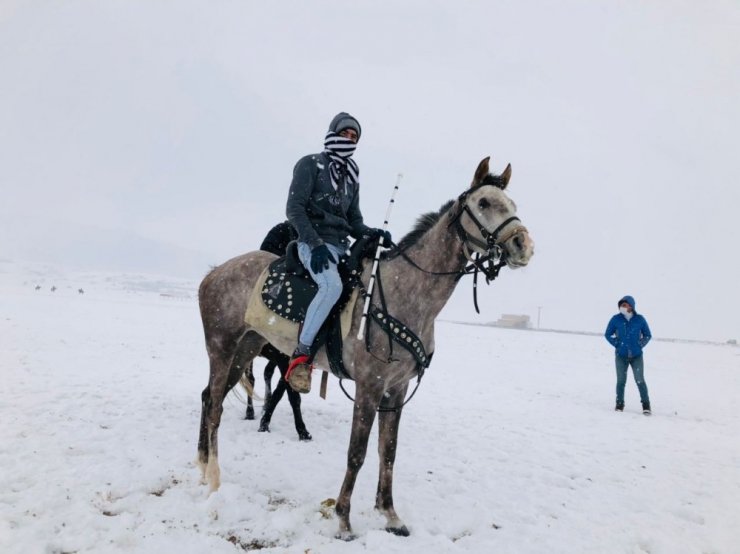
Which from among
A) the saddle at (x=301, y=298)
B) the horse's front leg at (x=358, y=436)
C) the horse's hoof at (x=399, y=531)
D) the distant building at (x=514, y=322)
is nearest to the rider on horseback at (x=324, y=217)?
the saddle at (x=301, y=298)

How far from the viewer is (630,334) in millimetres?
11523

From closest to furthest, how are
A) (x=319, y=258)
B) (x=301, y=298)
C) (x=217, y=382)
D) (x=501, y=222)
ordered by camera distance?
1. (x=501, y=222)
2. (x=319, y=258)
3. (x=301, y=298)
4. (x=217, y=382)

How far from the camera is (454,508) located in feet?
16.3

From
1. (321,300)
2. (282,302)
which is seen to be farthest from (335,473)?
(321,300)

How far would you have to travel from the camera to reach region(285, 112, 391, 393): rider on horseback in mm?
4507

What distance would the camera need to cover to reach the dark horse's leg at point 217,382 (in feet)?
17.4

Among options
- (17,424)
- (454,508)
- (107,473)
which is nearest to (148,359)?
(17,424)

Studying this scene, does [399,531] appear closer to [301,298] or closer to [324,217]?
[301,298]

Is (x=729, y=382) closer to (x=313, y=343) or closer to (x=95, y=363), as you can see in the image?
(x=313, y=343)

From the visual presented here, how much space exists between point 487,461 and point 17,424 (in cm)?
691

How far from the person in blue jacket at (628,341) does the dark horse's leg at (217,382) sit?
9811mm

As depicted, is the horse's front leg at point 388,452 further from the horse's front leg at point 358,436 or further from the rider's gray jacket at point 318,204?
the rider's gray jacket at point 318,204

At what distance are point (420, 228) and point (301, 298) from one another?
1.50 metres

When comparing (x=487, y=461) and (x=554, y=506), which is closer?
(x=554, y=506)
